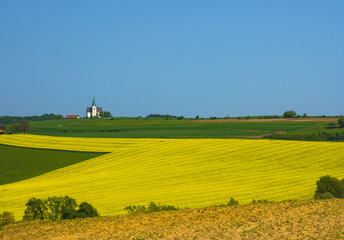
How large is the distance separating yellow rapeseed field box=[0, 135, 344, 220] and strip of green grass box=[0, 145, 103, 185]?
305cm

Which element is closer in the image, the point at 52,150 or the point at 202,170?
the point at 202,170

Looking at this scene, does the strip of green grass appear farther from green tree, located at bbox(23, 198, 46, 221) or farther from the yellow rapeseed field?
green tree, located at bbox(23, 198, 46, 221)

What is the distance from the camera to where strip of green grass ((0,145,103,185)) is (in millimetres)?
62416

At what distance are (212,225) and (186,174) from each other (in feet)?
96.8

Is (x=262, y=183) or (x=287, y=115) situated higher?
(x=287, y=115)

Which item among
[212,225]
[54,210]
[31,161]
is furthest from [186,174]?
[31,161]

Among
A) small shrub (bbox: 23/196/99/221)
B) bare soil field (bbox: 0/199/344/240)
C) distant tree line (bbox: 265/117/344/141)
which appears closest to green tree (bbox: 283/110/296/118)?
distant tree line (bbox: 265/117/344/141)

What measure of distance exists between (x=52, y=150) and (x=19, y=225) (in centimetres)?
5618

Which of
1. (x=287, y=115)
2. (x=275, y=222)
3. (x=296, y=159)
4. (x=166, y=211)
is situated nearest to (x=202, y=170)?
(x=296, y=159)

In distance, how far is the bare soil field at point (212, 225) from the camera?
20.7m

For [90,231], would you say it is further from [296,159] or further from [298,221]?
[296,159]

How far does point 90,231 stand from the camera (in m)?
22.1

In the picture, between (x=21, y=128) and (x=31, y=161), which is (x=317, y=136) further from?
(x=21, y=128)

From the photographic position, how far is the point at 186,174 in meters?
51.7
